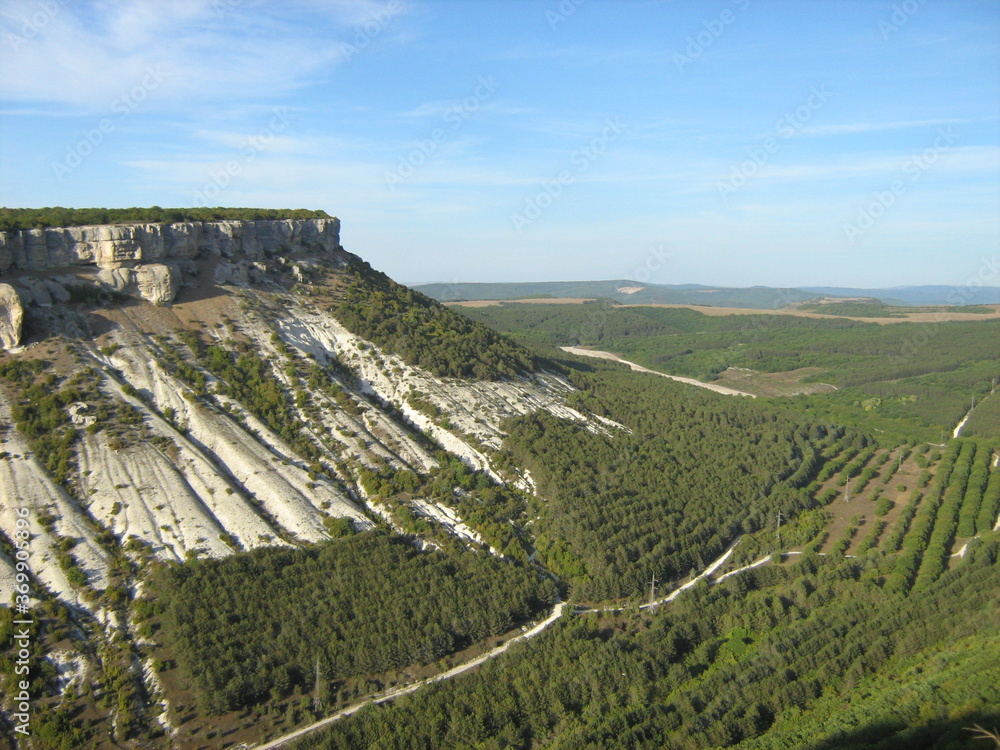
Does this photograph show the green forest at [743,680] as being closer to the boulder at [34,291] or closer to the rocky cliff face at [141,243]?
the boulder at [34,291]

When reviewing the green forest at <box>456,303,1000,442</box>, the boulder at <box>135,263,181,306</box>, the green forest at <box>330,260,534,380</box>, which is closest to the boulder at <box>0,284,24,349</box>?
the boulder at <box>135,263,181,306</box>

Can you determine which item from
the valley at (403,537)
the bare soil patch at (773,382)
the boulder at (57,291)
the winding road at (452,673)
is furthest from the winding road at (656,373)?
the boulder at (57,291)

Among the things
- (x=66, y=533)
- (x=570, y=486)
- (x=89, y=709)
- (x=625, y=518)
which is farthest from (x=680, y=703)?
(x=66, y=533)

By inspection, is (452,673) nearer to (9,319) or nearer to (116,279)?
(9,319)

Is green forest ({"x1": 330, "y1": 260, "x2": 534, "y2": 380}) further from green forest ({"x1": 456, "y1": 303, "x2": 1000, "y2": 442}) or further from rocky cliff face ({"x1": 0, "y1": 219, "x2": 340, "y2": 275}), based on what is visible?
green forest ({"x1": 456, "y1": 303, "x2": 1000, "y2": 442})

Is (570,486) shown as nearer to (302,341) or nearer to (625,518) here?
(625,518)

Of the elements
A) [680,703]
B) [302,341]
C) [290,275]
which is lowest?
[680,703]
